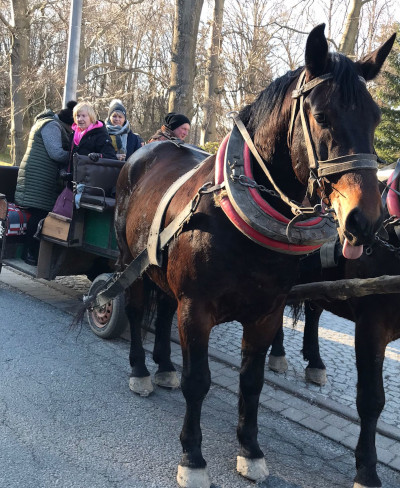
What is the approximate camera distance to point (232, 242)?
2322 mm

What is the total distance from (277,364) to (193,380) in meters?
1.89

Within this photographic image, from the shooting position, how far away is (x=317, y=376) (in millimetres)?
4051

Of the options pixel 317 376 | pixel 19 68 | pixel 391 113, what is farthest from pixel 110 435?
pixel 19 68

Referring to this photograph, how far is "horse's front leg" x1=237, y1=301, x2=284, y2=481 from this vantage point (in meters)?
2.63

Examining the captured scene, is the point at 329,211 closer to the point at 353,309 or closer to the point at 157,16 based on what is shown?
the point at 353,309

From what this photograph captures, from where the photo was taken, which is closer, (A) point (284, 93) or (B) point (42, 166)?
(A) point (284, 93)

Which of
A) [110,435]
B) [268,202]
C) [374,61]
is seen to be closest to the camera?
[374,61]

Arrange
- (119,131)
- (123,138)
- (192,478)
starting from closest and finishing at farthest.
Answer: (192,478)
(119,131)
(123,138)

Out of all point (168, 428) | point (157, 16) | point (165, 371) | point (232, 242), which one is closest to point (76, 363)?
point (165, 371)

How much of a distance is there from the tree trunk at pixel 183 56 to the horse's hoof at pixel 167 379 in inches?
231

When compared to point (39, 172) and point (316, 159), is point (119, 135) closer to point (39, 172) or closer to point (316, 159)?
point (39, 172)

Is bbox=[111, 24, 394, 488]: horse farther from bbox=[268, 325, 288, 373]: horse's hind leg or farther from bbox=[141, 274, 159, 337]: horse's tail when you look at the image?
bbox=[268, 325, 288, 373]: horse's hind leg

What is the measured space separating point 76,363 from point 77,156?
185 centimetres

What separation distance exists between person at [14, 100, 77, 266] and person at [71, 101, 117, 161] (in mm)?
201
